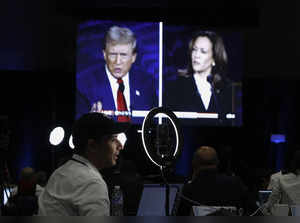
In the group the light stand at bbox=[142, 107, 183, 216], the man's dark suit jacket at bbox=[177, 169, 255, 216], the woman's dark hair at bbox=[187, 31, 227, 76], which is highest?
the woman's dark hair at bbox=[187, 31, 227, 76]

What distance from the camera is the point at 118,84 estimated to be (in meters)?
7.12

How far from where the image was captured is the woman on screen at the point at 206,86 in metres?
7.18

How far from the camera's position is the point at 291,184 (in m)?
3.57

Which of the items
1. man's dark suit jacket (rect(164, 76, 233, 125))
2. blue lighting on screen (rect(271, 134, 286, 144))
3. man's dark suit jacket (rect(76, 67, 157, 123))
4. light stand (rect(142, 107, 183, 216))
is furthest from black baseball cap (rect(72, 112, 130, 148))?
blue lighting on screen (rect(271, 134, 286, 144))

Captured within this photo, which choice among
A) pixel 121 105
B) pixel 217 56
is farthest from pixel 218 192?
pixel 217 56

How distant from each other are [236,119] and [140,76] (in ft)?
4.62

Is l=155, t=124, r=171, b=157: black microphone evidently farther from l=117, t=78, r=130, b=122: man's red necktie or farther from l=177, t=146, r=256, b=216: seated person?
l=117, t=78, r=130, b=122: man's red necktie

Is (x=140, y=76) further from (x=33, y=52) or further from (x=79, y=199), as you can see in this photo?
(x=79, y=199)

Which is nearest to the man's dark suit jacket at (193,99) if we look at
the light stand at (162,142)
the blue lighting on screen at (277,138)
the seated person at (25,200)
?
the blue lighting on screen at (277,138)

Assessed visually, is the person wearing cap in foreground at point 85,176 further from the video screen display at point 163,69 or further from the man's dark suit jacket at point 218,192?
the video screen display at point 163,69

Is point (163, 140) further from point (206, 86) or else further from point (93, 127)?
point (206, 86)

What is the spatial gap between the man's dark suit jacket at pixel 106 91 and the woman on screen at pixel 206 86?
273 mm

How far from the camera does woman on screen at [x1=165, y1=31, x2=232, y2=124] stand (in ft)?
23.6

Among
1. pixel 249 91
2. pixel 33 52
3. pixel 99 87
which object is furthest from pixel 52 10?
pixel 249 91
